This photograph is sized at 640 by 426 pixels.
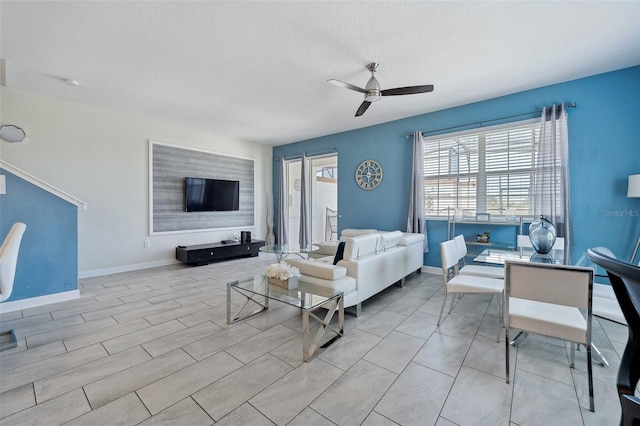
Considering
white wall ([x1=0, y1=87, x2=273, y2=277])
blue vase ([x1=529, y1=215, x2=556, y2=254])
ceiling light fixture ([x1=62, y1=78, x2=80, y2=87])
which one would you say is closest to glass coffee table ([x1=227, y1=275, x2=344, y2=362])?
blue vase ([x1=529, y1=215, x2=556, y2=254])

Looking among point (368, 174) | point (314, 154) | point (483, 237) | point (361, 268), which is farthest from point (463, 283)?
point (314, 154)

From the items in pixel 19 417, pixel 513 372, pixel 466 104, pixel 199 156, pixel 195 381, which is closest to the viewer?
pixel 19 417

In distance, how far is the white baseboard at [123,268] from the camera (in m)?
4.29

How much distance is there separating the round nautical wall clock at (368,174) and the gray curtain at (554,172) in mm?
2427

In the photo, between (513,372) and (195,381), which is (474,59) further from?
(195,381)

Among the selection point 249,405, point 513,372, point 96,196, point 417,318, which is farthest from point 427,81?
point 96,196

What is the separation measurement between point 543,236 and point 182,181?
565 centimetres

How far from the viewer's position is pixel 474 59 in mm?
2924

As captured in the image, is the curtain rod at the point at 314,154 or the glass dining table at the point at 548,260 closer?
the glass dining table at the point at 548,260

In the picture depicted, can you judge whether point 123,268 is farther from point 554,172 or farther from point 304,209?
point 554,172

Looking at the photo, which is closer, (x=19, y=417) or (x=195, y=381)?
(x=19, y=417)

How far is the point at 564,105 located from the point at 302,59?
11.0 feet

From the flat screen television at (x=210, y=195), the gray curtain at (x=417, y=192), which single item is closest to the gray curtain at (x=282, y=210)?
the flat screen television at (x=210, y=195)

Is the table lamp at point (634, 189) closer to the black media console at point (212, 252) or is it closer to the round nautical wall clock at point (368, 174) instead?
the round nautical wall clock at point (368, 174)
